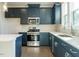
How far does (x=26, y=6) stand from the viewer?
831 cm

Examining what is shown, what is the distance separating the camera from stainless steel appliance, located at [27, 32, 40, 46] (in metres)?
7.85

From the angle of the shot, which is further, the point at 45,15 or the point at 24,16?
the point at 45,15

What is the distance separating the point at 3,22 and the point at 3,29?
396 mm

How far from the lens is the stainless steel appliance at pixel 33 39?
7.85 metres

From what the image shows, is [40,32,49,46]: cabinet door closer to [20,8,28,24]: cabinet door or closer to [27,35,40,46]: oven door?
[27,35,40,46]: oven door

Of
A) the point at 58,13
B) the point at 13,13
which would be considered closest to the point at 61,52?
the point at 58,13

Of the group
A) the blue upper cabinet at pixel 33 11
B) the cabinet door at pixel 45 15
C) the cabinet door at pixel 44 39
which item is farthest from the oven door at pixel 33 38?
the blue upper cabinet at pixel 33 11

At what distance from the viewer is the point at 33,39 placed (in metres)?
7.94

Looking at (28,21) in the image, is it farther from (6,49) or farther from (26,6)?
(6,49)

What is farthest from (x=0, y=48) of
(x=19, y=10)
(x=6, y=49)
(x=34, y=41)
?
(x=19, y=10)

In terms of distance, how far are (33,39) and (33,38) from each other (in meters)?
0.06

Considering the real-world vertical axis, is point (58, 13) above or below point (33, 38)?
above

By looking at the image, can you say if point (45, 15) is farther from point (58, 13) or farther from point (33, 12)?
point (58, 13)

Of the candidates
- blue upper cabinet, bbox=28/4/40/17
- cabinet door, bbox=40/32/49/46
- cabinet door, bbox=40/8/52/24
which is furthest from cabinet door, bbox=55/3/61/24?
blue upper cabinet, bbox=28/4/40/17
